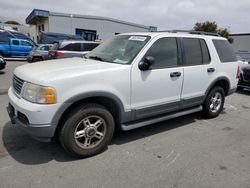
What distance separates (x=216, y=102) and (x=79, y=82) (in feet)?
11.8

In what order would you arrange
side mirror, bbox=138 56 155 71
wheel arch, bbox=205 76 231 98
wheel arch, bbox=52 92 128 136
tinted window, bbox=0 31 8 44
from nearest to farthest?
wheel arch, bbox=52 92 128 136, side mirror, bbox=138 56 155 71, wheel arch, bbox=205 76 231 98, tinted window, bbox=0 31 8 44

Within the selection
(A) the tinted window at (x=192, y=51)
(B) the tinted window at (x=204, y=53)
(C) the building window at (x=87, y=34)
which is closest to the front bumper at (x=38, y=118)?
(A) the tinted window at (x=192, y=51)

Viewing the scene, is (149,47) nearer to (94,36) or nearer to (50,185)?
(50,185)

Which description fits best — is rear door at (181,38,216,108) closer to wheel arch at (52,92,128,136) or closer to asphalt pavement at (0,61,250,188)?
asphalt pavement at (0,61,250,188)

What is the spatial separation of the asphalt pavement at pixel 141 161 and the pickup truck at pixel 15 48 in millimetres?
13539

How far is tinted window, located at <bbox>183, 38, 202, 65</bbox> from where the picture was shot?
4.00 meters

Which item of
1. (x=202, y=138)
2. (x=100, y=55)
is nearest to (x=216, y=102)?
(x=202, y=138)

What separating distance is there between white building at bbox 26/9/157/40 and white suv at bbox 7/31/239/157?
2602 centimetres

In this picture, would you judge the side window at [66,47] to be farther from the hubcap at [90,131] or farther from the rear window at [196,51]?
the hubcap at [90,131]

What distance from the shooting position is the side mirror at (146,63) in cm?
321

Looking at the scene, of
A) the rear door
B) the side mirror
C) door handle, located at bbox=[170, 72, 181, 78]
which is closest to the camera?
the side mirror

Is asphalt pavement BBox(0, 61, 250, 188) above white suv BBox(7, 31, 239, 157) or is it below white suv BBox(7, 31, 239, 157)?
below

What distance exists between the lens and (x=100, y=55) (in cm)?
377

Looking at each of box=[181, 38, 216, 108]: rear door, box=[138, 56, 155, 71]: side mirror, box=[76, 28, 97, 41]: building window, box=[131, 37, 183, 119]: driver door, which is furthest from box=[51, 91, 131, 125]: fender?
box=[76, 28, 97, 41]: building window
